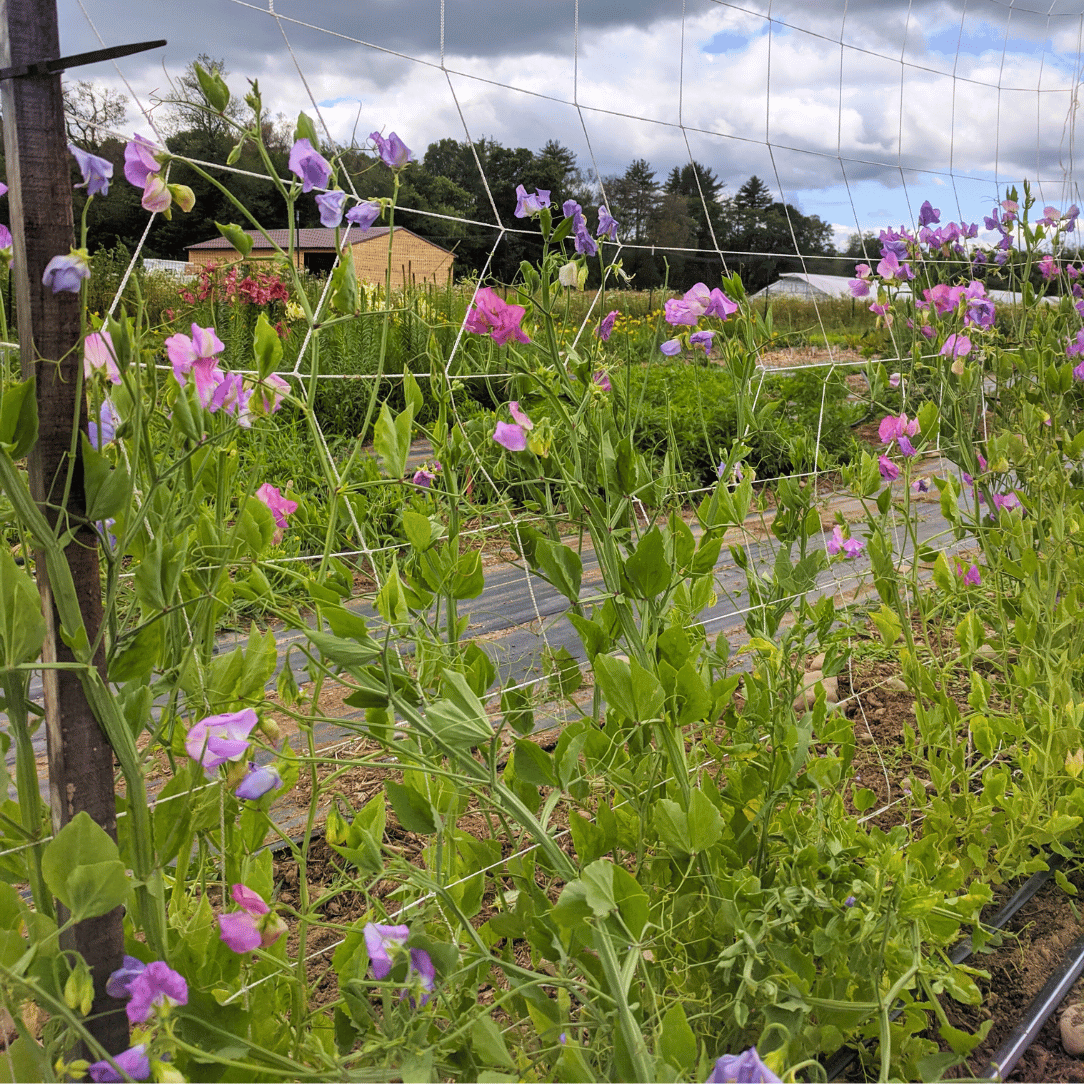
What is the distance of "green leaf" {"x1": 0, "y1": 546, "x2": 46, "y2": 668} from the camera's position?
1.80 feet

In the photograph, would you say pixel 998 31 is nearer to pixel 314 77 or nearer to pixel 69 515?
pixel 314 77

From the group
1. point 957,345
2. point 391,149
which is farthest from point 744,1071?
point 957,345

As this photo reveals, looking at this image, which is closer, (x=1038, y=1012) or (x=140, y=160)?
(x=140, y=160)

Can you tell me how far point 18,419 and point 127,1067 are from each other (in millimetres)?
400

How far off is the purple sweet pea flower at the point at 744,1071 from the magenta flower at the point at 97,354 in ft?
2.00

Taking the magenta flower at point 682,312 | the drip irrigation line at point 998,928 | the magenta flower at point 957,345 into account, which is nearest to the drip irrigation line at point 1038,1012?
the drip irrigation line at point 998,928

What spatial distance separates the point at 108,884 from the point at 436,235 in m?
1.43

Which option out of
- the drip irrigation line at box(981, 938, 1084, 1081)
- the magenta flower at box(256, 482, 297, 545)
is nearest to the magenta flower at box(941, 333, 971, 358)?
the drip irrigation line at box(981, 938, 1084, 1081)

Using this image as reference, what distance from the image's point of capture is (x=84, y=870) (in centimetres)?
53

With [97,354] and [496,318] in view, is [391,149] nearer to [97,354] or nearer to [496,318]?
[496,318]

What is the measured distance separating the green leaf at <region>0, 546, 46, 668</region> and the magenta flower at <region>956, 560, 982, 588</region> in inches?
62.3

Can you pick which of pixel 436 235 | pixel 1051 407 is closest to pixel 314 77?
pixel 436 235

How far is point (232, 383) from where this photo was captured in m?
0.72

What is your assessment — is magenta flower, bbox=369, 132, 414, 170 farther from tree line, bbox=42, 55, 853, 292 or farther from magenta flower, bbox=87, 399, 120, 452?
magenta flower, bbox=87, 399, 120, 452
